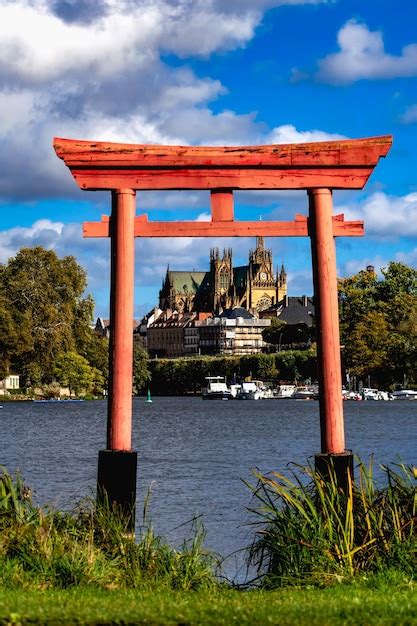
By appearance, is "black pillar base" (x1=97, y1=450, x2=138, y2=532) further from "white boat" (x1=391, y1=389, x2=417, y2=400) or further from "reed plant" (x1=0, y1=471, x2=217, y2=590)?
"white boat" (x1=391, y1=389, x2=417, y2=400)

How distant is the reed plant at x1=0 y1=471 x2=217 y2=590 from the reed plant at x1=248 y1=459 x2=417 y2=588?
0.86 m

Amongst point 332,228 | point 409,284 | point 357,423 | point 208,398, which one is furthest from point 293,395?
point 332,228

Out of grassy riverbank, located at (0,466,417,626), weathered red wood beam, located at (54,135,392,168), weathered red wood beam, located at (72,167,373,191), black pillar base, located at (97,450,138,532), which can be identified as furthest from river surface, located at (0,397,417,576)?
weathered red wood beam, located at (54,135,392,168)

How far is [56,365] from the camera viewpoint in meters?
118

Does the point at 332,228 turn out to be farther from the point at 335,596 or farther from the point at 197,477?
the point at 197,477

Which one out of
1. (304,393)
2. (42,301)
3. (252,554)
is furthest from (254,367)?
(252,554)

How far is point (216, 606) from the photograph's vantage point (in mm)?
10156

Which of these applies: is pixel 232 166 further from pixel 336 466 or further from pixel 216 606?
pixel 216 606

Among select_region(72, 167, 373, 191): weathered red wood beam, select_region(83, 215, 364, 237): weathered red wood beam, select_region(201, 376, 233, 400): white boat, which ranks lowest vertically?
select_region(83, 215, 364, 237): weathered red wood beam

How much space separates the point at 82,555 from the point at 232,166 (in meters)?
5.32

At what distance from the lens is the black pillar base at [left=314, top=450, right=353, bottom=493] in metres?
14.4

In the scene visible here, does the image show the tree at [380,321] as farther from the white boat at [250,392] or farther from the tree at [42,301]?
the tree at [42,301]

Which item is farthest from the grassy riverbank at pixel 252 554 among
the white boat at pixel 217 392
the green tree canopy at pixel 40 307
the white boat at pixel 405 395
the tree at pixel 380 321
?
the white boat at pixel 217 392

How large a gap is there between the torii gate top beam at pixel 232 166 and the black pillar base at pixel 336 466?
3.34 metres
